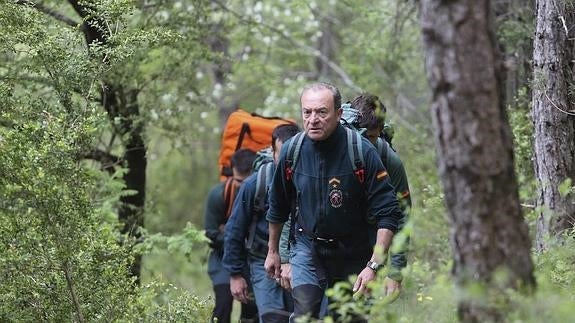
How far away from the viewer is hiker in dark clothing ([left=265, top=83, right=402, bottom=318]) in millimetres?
6887

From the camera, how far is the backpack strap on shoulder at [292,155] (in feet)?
23.3

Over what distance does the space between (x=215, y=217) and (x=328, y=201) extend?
3.45 m

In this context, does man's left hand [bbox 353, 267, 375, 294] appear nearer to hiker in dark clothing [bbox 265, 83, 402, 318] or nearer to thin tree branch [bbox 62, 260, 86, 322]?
hiker in dark clothing [bbox 265, 83, 402, 318]

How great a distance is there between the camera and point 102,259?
25.3 ft

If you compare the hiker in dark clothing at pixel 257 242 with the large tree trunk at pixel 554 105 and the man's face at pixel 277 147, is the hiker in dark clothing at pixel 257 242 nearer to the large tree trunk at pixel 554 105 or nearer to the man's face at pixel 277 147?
the man's face at pixel 277 147

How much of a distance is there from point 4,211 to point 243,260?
7.74ft

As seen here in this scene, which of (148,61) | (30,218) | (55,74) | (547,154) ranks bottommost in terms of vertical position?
(30,218)

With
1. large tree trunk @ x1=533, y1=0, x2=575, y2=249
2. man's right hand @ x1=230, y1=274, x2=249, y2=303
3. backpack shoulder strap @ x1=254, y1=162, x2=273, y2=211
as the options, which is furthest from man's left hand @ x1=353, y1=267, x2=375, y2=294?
large tree trunk @ x1=533, y1=0, x2=575, y2=249

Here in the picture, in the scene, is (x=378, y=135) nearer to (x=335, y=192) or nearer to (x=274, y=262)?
(x=335, y=192)

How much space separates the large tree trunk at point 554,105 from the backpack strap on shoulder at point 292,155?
2.45 m

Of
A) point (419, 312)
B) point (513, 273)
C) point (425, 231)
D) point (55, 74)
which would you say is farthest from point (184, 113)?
point (513, 273)

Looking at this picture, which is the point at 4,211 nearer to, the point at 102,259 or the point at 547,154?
the point at 102,259

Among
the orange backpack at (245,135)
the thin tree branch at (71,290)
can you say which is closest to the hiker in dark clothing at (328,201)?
the thin tree branch at (71,290)

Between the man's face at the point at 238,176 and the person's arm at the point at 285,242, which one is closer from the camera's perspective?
the person's arm at the point at 285,242
